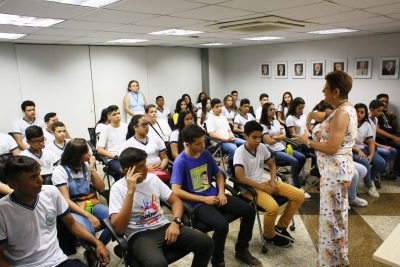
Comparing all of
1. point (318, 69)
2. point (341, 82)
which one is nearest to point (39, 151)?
point (341, 82)

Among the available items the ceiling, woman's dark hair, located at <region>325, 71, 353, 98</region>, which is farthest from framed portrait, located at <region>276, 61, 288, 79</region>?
woman's dark hair, located at <region>325, 71, 353, 98</region>

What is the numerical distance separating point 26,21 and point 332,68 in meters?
6.41

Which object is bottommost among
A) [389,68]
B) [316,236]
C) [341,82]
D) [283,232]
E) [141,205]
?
[316,236]

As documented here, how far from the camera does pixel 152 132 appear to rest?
4.63 metres

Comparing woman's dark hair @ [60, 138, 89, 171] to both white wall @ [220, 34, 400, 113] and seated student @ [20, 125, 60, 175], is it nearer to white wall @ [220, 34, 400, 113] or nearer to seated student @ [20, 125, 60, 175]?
seated student @ [20, 125, 60, 175]

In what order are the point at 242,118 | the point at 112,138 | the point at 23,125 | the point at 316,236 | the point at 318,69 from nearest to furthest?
the point at 316,236 → the point at 112,138 → the point at 23,125 → the point at 242,118 → the point at 318,69

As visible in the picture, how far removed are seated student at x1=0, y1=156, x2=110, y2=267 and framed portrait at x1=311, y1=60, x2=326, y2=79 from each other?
705cm

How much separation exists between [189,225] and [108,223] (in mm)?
649

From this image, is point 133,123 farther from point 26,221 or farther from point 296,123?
point 296,123

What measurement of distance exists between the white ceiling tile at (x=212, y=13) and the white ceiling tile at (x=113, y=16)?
0.45 meters

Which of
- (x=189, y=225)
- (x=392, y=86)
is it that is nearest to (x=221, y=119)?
(x=189, y=225)

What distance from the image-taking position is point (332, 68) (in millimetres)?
7316

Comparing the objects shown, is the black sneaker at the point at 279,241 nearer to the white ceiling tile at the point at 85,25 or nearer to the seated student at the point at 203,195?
the seated student at the point at 203,195

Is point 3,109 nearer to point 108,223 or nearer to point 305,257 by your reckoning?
point 108,223
